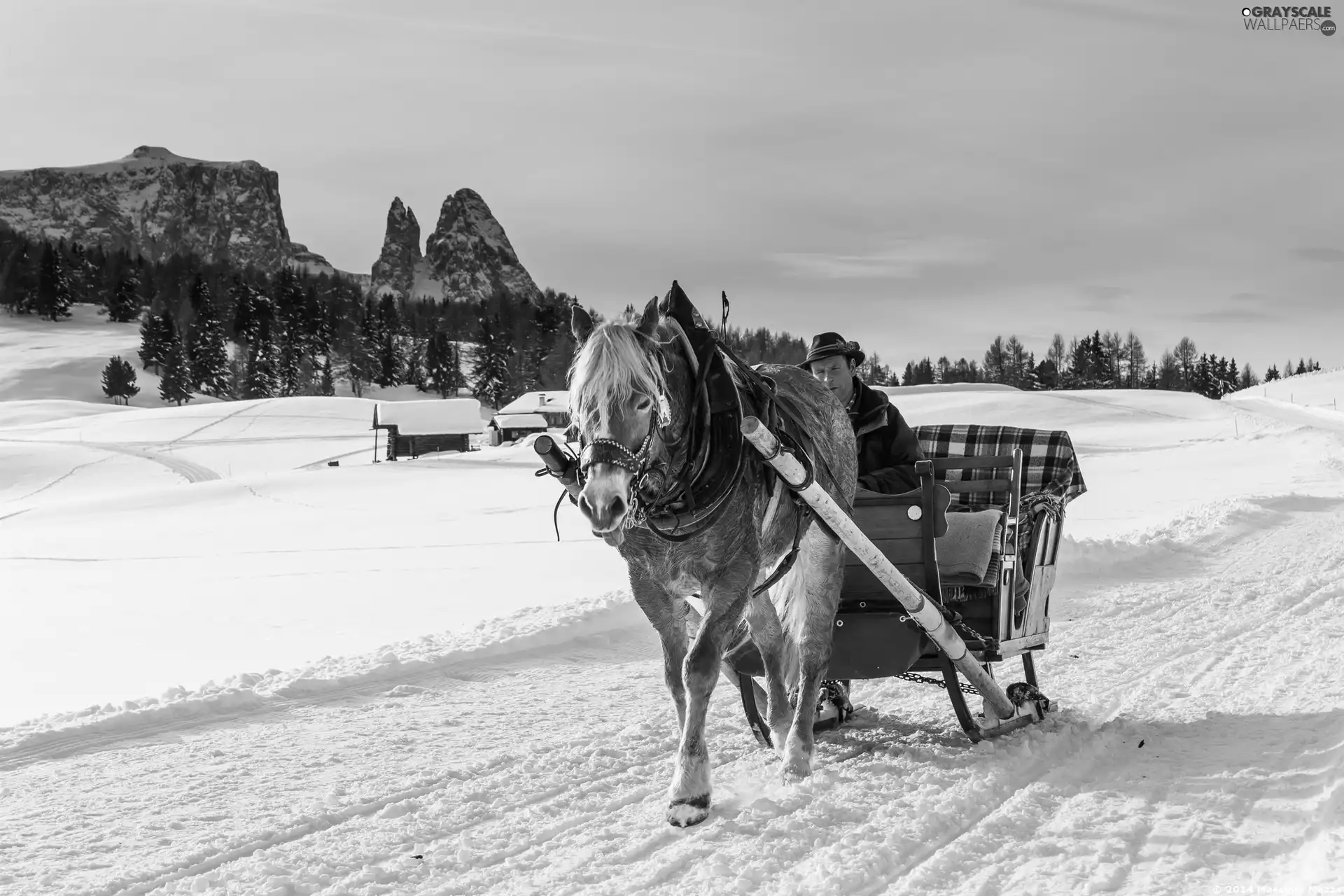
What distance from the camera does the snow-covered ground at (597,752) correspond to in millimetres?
3326

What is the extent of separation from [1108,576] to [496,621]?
19.3 feet

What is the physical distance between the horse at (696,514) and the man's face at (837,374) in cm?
107

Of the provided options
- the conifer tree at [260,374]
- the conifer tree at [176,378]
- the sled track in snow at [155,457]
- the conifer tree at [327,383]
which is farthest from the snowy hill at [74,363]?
the sled track in snow at [155,457]

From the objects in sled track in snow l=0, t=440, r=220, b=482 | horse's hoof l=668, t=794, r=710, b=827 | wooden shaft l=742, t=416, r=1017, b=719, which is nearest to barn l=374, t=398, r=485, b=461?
sled track in snow l=0, t=440, r=220, b=482

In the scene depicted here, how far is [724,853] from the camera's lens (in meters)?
3.42

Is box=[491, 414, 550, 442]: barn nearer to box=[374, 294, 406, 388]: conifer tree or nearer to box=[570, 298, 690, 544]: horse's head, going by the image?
box=[374, 294, 406, 388]: conifer tree

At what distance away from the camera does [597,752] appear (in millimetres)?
4574

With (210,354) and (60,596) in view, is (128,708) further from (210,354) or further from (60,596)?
(210,354)

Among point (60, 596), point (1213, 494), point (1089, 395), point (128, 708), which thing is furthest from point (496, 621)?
point (1089, 395)

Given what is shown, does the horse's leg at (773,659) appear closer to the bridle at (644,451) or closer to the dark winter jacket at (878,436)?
the bridle at (644,451)

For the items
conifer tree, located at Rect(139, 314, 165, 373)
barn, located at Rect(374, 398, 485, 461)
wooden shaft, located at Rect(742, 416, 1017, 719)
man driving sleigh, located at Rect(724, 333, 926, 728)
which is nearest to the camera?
wooden shaft, located at Rect(742, 416, 1017, 719)

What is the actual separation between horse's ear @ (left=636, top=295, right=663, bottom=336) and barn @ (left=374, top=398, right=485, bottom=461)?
46211mm

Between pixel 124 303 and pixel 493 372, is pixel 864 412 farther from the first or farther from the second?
pixel 124 303

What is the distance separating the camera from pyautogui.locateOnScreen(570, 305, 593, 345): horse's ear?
12.4 ft
